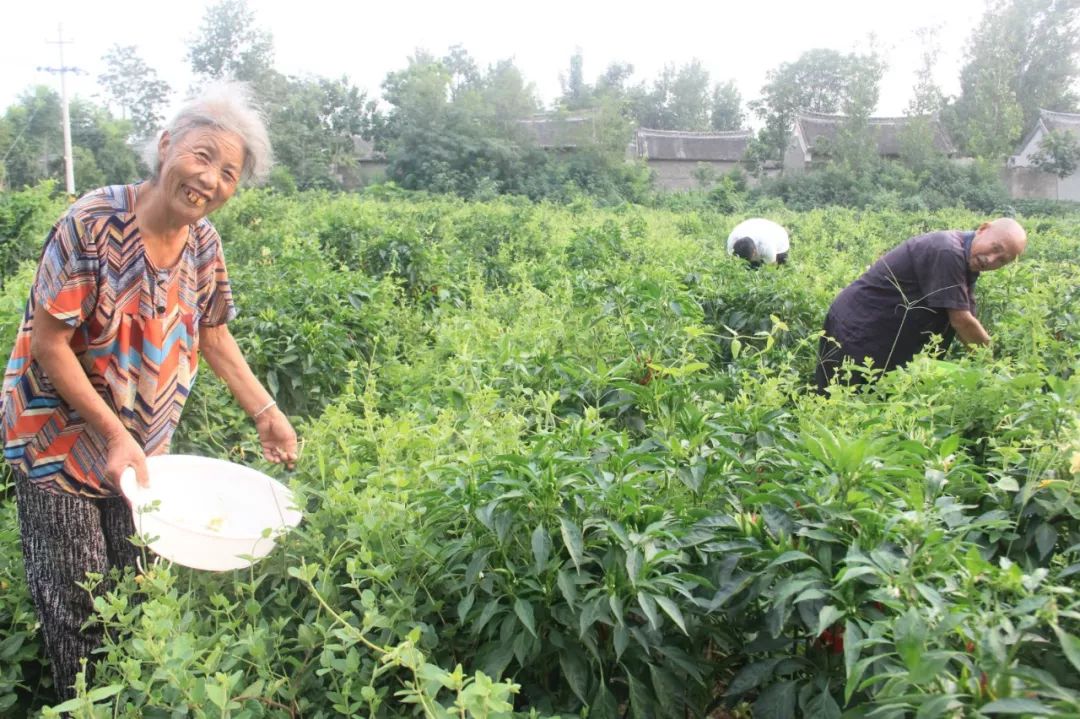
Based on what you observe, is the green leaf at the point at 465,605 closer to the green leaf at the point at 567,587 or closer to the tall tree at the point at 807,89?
the green leaf at the point at 567,587

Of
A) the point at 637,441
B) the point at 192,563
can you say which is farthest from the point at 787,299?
the point at 192,563

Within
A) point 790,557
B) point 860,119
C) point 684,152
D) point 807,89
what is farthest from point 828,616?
point 807,89

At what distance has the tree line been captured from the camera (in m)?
30.7

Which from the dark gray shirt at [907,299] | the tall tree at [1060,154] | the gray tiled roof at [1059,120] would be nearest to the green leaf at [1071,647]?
the dark gray shirt at [907,299]

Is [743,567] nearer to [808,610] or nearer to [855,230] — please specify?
[808,610]

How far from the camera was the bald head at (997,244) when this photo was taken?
3.97m

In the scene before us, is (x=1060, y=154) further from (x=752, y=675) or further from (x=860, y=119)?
(x=752, y=675)

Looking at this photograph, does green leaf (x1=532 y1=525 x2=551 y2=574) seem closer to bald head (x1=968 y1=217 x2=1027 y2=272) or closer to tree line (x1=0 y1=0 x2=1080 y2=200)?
bald head (x1=968 y1=217 x2=1027 y2=272)

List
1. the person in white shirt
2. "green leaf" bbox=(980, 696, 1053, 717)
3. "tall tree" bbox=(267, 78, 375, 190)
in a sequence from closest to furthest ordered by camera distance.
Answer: "green leaf" bbox=(980, 696, 1053, 717) → the person in white shirt → "tall tree" bbox=(267, 78, 375, 190)

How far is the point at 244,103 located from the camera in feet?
7.68

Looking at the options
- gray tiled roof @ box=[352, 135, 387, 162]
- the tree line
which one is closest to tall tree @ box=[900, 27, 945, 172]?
the tree line

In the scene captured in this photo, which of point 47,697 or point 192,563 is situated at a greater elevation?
point 192,563

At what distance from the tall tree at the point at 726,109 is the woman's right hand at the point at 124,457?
2460 inches

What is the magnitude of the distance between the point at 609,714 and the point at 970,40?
147 ft
